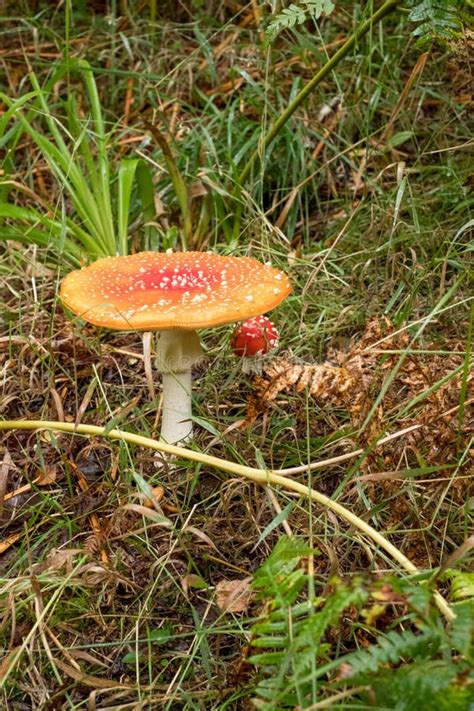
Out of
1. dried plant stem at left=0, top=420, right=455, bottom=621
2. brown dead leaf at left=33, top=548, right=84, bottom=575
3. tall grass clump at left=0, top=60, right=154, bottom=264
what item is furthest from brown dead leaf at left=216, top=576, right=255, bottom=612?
tall grass clump at left=0, top=60, right=154, bottom=264

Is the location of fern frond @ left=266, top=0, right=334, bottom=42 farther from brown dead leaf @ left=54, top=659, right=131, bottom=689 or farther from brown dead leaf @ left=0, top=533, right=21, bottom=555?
brown dead leaf @ left=54, top=659, right=131, bottom=689

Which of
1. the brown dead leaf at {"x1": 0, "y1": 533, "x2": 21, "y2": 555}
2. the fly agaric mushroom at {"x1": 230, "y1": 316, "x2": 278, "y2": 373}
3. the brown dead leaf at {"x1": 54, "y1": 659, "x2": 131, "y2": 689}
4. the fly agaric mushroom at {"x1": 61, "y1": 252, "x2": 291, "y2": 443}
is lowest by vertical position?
the brown dead leaf at {"x1": 0, "y1": 533, "x2": 21, "y2": 555}

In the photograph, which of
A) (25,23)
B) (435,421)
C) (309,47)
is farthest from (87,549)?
(25,23)

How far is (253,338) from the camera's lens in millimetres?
2807

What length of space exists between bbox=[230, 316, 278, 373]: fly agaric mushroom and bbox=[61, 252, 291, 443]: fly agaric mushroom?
0.22 m

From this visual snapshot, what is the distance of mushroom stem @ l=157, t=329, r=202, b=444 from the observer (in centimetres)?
263

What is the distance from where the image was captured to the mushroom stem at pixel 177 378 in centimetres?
263

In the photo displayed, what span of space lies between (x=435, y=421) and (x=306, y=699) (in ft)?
3.01

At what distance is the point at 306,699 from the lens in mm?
1654

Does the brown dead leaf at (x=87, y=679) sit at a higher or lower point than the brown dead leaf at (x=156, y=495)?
higher

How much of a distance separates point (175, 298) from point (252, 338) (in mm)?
521

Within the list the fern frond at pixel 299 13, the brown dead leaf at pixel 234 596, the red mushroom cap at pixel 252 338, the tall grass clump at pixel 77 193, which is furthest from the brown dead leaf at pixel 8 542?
the fern frond at pixel 299 13

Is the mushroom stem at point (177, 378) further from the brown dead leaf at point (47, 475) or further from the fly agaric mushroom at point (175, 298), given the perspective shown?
the brown dead leaf at point (47, 475)

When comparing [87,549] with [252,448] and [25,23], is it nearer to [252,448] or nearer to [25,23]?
[252,448]
